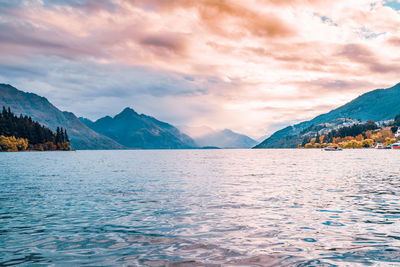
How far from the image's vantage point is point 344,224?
18234 millimetres

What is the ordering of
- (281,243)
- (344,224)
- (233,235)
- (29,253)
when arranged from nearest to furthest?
(29,253) < (281,243) < (233,235) < (344,224)

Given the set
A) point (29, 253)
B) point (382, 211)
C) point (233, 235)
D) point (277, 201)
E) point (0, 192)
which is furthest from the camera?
point (0, 192)

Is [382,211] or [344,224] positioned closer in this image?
[344,224]

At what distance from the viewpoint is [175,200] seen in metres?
27.7

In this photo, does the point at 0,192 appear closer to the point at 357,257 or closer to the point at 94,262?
the point at 94,262

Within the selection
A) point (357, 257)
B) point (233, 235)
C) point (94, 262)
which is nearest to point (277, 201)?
point (233, 235)

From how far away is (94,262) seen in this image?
40.0 feet

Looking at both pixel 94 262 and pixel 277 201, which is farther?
pixel 277 201

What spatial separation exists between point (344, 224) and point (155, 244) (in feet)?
39.1

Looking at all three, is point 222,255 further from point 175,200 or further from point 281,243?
point 175,200

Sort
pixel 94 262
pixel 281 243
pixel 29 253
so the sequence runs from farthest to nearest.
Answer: pixel 281 243, pixel 29 253, pixel 94 262

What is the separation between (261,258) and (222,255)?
1675 mm

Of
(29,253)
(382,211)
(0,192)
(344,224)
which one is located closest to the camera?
(29,253)

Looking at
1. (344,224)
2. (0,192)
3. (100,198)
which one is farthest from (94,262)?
(0,192)
